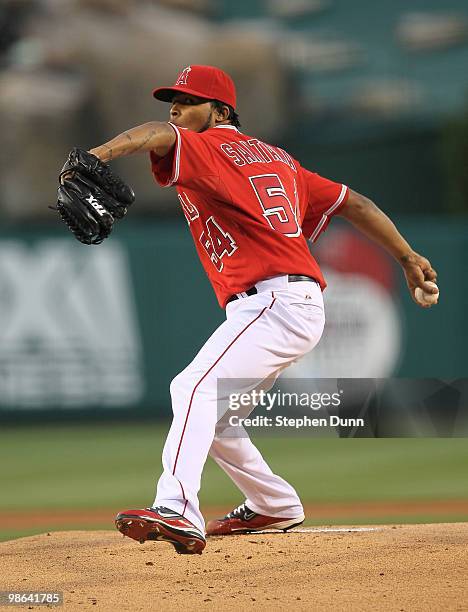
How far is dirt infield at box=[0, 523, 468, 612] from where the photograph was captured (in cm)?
364

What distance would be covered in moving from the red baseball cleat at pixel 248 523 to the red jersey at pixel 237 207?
106 cm

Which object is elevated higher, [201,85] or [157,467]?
[201,85]

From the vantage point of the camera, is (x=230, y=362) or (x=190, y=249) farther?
(x=190, y=249)

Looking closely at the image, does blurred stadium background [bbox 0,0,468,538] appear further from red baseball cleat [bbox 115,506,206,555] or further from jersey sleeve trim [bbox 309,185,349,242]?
red baseball cleat [bbox 115,506,206,555]

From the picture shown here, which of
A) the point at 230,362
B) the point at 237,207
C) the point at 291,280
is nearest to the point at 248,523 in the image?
the point at 230,362

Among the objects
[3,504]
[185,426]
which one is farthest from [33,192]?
[185,426]

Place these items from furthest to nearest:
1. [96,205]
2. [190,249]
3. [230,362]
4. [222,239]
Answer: [190,249] < [222,239] < [230,362] < [96,205]

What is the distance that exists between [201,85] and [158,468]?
4182 mm

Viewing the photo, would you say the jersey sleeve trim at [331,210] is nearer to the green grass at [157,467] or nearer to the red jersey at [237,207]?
the red jersey at [237,207]

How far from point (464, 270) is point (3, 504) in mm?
5025

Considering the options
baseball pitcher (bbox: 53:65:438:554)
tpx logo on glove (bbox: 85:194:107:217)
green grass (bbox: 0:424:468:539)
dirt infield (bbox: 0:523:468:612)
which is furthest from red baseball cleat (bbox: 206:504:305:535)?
tpx logo on glove (bbox: 85:194:107:217)

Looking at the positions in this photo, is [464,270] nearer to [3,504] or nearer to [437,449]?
[437,449]

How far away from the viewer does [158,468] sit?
26.0 feet

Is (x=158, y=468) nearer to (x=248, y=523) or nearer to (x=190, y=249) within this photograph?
(x=190, y=249)
